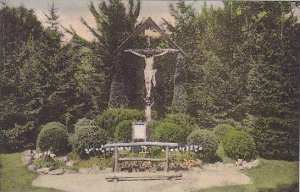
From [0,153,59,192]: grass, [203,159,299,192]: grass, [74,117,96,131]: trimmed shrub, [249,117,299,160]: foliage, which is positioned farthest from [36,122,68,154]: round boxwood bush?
[249,117,299,160]: foliage

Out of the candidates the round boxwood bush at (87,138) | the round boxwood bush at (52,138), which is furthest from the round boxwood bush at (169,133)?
the round boxwood bush at (52,138)

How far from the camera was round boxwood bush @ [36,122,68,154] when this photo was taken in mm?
8750

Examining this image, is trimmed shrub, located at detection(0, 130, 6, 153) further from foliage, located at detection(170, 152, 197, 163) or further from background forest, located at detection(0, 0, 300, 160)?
foliage, located at detection(170, 152, 197, 163)

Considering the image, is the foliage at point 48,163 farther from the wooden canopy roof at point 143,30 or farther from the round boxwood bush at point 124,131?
the wooden canopy roof at point 143,30

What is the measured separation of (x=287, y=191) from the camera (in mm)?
8688

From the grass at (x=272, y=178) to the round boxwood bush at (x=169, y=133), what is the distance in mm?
1049

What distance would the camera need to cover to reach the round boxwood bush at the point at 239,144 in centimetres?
891

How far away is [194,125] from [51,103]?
101 inches

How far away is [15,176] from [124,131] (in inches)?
79.1

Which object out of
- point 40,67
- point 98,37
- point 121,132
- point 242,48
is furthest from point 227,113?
point 40,67

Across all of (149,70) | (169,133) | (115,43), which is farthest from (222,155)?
(115,43)

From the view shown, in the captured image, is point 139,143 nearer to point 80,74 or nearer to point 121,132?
point 121,132

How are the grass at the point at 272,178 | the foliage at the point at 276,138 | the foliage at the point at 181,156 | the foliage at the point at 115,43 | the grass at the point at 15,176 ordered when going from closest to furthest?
the grass at the point at 15,176 < the grass at the point at 272,178 < the foliage at the point at 115,43 < the foliage at the point at 276,138 < the foliage at the point at 181,156

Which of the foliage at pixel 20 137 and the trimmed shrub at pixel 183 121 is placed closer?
the foliage at pixel 20 137
